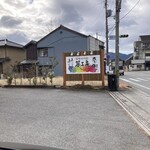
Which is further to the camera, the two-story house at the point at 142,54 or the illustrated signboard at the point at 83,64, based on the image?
the two-story house at the point at 142,54

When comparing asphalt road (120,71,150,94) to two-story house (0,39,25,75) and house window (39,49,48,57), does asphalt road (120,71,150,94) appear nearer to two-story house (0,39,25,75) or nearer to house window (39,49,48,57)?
house window (39,49,48,57)

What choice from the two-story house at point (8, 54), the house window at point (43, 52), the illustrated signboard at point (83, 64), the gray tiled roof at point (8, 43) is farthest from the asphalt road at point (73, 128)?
the gray tiled roof at point (8, 43)

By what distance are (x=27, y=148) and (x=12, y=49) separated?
154 ft

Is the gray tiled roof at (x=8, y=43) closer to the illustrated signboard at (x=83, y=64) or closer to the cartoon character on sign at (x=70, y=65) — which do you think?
the cartoon character on sign at (x=70, y=65)

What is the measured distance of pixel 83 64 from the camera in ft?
68.0

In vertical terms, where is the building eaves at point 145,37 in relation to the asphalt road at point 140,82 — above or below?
above

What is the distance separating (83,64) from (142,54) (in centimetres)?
7635

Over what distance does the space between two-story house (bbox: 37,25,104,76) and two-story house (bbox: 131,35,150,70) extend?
46647 mm

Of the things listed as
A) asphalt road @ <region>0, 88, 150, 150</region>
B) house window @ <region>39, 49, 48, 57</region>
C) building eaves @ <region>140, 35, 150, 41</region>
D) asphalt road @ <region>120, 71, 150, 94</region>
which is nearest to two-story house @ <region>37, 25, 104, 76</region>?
house window @ <region>39, 49, 48, 57</region>

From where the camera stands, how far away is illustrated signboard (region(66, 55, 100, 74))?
2031 cm

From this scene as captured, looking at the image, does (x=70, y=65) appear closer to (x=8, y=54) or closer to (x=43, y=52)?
(x=43, y=52)

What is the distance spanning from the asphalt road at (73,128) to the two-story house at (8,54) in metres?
34.8

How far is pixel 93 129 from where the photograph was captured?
7.74 meters

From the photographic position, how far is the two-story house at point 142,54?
9125cm
